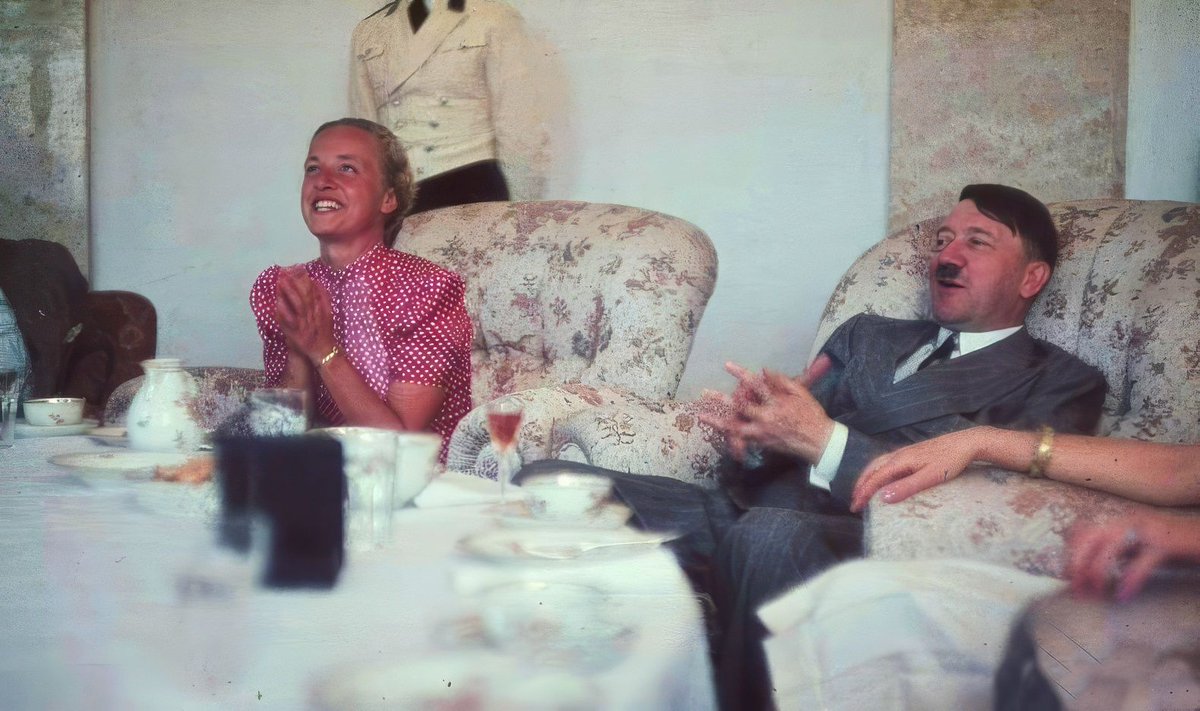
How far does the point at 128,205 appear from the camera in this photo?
1660 millimetres

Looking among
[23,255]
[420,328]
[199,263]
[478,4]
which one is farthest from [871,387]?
[23,255]

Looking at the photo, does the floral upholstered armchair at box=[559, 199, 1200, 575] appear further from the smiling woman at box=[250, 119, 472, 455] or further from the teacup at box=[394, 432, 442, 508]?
the teacup at box=[394, 432, 442, 508]

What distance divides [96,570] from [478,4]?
1.31 m

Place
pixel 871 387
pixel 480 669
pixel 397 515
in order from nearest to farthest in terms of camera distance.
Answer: pixel 480 669
pixel 397 515
pixel 871 387

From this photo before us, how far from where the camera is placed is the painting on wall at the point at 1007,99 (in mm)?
1572

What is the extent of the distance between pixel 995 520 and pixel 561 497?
1.48 ft

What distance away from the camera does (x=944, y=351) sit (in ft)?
4.96

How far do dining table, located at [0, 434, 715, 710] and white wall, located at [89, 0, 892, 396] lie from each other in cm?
95

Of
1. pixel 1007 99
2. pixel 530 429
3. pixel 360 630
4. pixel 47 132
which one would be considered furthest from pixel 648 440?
pixel 47 132

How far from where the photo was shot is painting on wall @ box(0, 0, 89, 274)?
Answer: 1590mm

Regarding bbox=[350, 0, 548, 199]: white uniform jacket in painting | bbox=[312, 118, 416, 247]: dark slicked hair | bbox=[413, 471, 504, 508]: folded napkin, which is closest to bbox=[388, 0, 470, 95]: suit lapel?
bbox=[350, 0, 548, 199]: white uniform jacket in painting

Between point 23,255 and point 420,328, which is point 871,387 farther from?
point 23,255

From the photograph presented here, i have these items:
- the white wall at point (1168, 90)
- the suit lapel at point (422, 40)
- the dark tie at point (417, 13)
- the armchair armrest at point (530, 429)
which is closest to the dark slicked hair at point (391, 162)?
the suit lapel at point (422, 40)

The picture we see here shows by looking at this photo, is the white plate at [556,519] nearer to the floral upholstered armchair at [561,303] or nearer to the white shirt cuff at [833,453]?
the white shirt cuff at [833,453]
